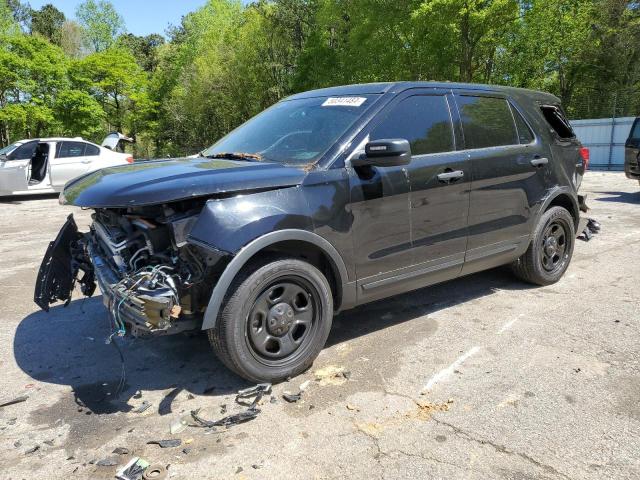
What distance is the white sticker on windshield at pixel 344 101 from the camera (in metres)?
3.97

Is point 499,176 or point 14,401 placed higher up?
point 499,176

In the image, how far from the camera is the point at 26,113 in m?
28.6

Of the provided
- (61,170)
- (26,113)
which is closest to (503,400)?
(61,170)

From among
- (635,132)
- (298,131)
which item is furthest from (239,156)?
(635,132)

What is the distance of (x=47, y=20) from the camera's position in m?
59.2

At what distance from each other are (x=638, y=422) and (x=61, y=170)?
579 inches

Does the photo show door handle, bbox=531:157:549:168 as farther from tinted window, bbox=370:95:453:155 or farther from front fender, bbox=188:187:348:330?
front fender, bbox=188:187:348:330

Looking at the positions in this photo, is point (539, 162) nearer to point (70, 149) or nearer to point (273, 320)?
point (273, 320)

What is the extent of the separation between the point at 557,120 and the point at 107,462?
17.2 feet

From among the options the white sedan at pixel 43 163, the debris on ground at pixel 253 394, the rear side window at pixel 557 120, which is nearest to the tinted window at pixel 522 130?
the rear side window at pixel 557 120

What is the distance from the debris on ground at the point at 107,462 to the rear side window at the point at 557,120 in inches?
196

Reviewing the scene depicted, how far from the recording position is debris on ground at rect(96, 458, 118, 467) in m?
2.63

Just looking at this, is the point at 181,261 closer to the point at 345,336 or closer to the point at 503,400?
the point at 345,336

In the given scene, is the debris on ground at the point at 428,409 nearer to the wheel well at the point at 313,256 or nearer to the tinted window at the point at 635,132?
the wheel well at the point at 313,256
